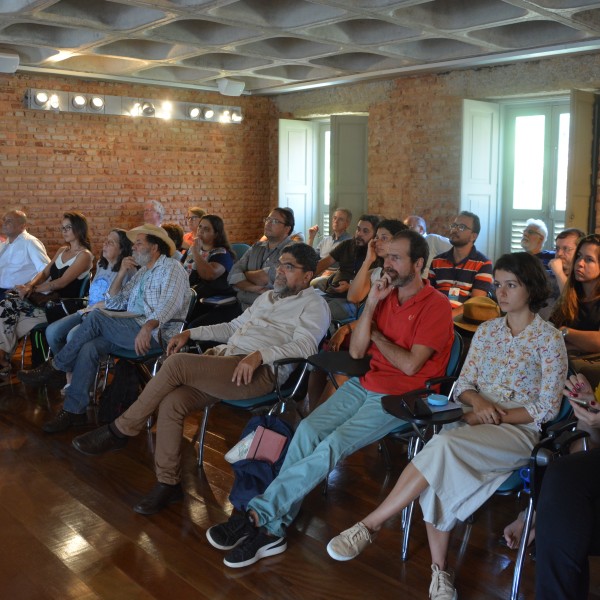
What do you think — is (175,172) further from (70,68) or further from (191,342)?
(191,342)

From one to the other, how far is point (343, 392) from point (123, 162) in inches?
286

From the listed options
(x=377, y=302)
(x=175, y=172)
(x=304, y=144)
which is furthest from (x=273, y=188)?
(x=377, y=302)

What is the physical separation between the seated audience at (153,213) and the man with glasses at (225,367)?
5458mm

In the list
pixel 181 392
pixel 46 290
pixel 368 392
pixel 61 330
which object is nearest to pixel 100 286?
pixel 61 330

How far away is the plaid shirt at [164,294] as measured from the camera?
4773mm

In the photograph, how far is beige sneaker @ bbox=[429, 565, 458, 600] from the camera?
2774mm

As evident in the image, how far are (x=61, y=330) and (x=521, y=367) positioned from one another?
3525 mm

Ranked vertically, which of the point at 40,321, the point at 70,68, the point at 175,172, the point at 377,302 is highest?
the point at 70,68

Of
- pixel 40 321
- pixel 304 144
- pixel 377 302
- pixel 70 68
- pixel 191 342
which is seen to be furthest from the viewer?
pixel 304 144

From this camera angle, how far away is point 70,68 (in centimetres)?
902

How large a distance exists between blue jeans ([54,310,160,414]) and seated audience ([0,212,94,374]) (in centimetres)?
124

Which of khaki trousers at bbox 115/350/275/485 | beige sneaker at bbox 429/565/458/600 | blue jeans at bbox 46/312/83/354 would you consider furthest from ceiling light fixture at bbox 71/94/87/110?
beige sneaker at bbox 429/565/458/600

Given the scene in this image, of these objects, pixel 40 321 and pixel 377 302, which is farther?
pixel 40 321

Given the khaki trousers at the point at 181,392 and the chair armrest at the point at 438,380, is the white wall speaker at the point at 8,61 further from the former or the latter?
the chair armrest at the point at 438,380
